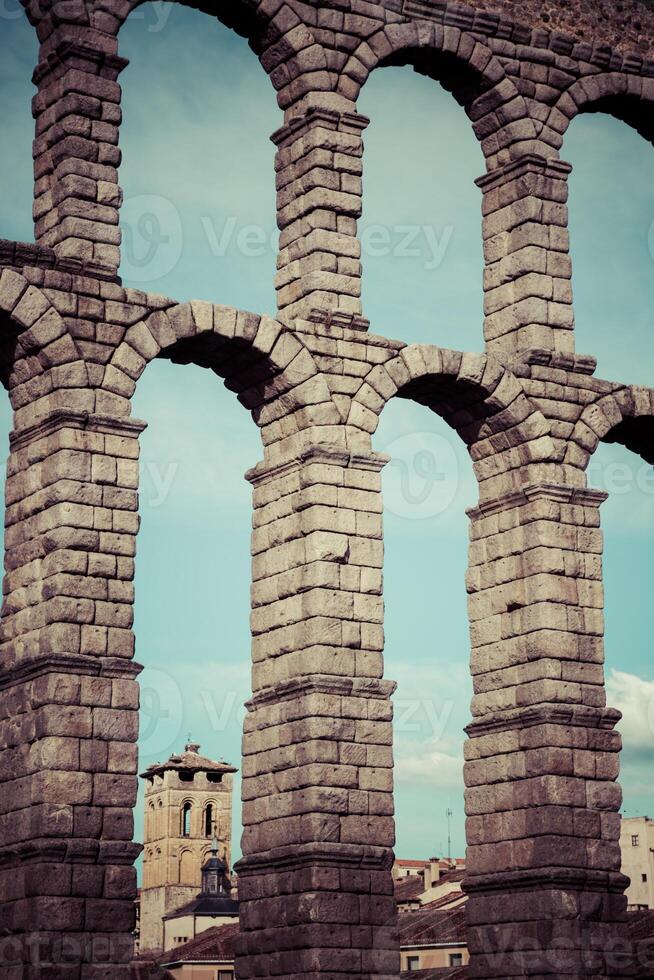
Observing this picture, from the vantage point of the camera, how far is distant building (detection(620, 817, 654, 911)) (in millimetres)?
52312

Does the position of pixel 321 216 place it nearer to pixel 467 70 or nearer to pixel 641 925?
pixel 467 70

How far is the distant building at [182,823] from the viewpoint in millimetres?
72500

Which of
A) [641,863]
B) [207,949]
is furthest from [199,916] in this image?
[641,863]

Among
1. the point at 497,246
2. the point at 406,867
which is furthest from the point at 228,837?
the point at 497,246

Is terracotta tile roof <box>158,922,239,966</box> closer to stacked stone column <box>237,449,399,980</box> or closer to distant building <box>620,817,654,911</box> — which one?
distant building <box>620,817,654,911</box>

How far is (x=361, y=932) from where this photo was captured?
20328 mm

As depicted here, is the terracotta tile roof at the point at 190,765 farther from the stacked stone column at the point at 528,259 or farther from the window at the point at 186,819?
the stacked stone column at the point at 528,259

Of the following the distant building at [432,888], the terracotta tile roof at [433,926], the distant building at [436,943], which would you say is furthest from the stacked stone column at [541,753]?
the distant building at [432,888]

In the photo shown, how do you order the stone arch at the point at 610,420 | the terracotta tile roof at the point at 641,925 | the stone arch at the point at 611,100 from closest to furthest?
the stone arch at the point at 610,420 < the stone arch at the point at 611,100 < the terracotta tile roof at the point at 641,925

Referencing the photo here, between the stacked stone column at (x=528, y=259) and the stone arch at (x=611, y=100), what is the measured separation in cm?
91

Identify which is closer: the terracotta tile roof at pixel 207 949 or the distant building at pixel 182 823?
the terracotta tile roof at pixel 207 949

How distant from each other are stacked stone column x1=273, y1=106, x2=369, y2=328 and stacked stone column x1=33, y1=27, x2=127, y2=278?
95.3 inches

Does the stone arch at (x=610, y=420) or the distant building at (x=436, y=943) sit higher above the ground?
the stone arch at (x=610, y=420)

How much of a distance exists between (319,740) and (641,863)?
34.3 meters
